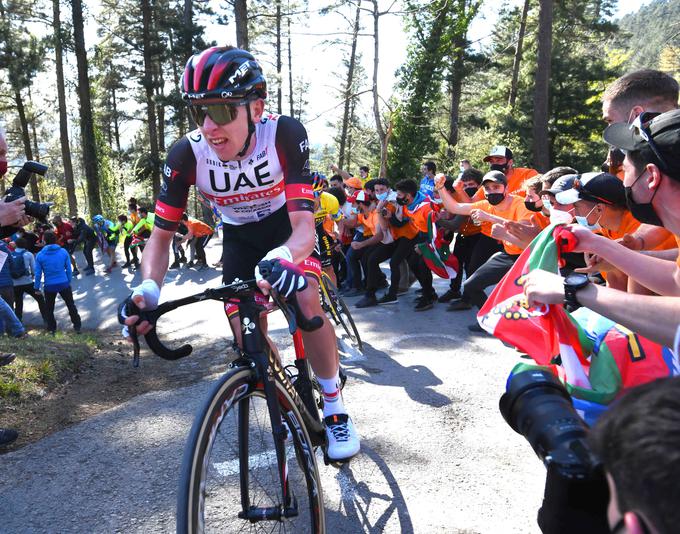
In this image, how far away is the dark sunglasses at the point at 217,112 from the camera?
251 cm

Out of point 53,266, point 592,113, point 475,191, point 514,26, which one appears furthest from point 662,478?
point 514,26

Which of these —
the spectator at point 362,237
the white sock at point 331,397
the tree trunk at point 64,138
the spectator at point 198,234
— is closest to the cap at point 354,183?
the spectator at point 362,237

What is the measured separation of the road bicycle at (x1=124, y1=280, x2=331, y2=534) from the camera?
183 centimetres

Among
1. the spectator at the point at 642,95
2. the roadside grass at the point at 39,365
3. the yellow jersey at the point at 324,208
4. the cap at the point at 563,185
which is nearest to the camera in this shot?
the spectator at the point at 642,95

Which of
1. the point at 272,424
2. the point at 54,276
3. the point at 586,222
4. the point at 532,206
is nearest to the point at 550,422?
the point at 272,424

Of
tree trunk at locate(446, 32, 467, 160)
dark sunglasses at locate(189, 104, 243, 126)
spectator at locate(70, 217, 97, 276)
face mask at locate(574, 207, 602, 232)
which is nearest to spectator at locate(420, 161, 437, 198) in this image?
face mask at locate(574, 207, 602, 232)

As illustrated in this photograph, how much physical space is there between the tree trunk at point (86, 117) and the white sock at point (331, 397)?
25.3 m

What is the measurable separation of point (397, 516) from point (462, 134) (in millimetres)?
36206

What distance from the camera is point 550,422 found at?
1441mm

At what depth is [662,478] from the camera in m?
0.84

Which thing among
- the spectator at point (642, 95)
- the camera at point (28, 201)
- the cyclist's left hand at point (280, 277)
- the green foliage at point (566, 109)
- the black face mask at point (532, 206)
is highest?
the green foliage at point (566, 109)

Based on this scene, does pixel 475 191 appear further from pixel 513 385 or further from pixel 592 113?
pixel 592 113

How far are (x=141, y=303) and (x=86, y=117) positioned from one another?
2679cm

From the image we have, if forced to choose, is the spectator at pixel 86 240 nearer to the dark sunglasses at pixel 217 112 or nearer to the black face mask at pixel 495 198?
the black face mask at pixel 495 198
